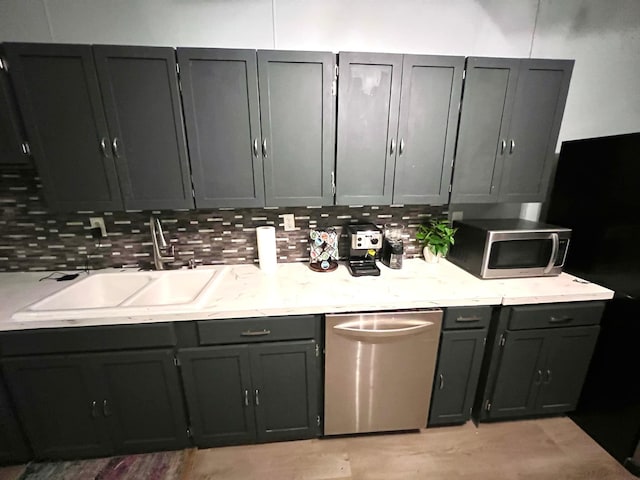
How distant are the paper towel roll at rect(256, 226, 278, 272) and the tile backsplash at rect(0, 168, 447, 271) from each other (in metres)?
0.15

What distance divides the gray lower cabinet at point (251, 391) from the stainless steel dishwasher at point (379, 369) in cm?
13

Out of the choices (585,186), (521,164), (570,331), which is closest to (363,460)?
(570,331)

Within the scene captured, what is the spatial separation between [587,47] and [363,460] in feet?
10.4

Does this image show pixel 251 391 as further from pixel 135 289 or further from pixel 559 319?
pixel 559 319

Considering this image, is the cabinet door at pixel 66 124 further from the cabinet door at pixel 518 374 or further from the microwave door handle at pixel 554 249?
the microwave door handle at pixel 554 249

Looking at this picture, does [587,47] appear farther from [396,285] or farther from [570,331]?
[396,285]

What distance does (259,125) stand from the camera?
56.9 inches

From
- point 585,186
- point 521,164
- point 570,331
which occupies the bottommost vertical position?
point 570,331

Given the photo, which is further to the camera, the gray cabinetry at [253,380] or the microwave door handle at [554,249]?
the microwave door handle at [554,249]

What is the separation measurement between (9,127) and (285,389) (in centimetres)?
205

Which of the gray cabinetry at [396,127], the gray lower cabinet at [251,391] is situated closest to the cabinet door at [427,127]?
the gray cabinetry at [396,127]

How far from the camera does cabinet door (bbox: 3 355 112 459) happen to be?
1.31 m

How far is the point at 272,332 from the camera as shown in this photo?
4.52 feet

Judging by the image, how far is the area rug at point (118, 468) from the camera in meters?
1.43
